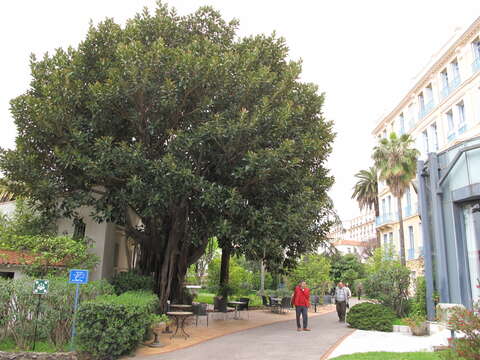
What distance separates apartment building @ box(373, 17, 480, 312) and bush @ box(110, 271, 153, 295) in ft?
43.6

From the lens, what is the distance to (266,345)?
11211 mm

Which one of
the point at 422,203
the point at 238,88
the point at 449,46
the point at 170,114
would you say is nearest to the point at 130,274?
the point at 170,114

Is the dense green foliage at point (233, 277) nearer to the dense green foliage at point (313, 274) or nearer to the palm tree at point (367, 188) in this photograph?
the dense green foliage at point (313, 274)

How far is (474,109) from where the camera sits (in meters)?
25.0

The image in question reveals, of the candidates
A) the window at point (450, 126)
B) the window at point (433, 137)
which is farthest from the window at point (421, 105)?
the window at point (450, 126)

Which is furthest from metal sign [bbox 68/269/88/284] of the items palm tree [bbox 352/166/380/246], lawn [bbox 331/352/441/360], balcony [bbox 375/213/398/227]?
palm tree [bbox 352/166/380/246]

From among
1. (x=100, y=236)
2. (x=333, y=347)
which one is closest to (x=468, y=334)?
(x=333, y=347)

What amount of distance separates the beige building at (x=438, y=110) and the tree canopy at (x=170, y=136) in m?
12.9

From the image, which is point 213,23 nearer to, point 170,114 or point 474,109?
point 170,114

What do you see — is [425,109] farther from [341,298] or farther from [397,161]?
[341,298]

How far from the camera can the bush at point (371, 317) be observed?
46.5 ft

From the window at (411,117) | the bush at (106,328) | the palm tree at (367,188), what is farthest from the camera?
the palm tree at (367,188)

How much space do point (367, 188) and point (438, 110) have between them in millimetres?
15952

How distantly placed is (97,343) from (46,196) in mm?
5845
